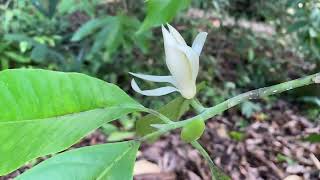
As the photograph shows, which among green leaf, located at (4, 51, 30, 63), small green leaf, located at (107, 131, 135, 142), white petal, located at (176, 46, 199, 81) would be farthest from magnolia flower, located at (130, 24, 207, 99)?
green leaf, located at (4, 51, 30, 63)

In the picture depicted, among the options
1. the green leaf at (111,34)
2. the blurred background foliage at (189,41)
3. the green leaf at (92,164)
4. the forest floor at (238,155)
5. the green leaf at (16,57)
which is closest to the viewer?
the green leaf at (92,164)

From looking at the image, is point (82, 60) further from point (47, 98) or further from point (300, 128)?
point (47, 98)

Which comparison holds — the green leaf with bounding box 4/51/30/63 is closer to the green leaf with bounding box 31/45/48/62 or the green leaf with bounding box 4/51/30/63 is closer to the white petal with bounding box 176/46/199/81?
the green leaf with bounding box 31/45/48/62

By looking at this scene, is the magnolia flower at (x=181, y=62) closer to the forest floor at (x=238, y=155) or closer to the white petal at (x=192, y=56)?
the white petal at (x=192, y=56)

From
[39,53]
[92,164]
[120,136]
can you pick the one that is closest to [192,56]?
[92,164]

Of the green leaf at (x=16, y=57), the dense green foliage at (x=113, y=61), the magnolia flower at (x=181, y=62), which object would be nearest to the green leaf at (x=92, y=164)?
the dense green foliage at (x=113, y=61)

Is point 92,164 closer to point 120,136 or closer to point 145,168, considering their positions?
point 145,168

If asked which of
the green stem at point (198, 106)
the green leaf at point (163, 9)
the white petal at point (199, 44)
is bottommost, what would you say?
the green stem at point (198, 106)

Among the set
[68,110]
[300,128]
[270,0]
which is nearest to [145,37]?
[300,128]
